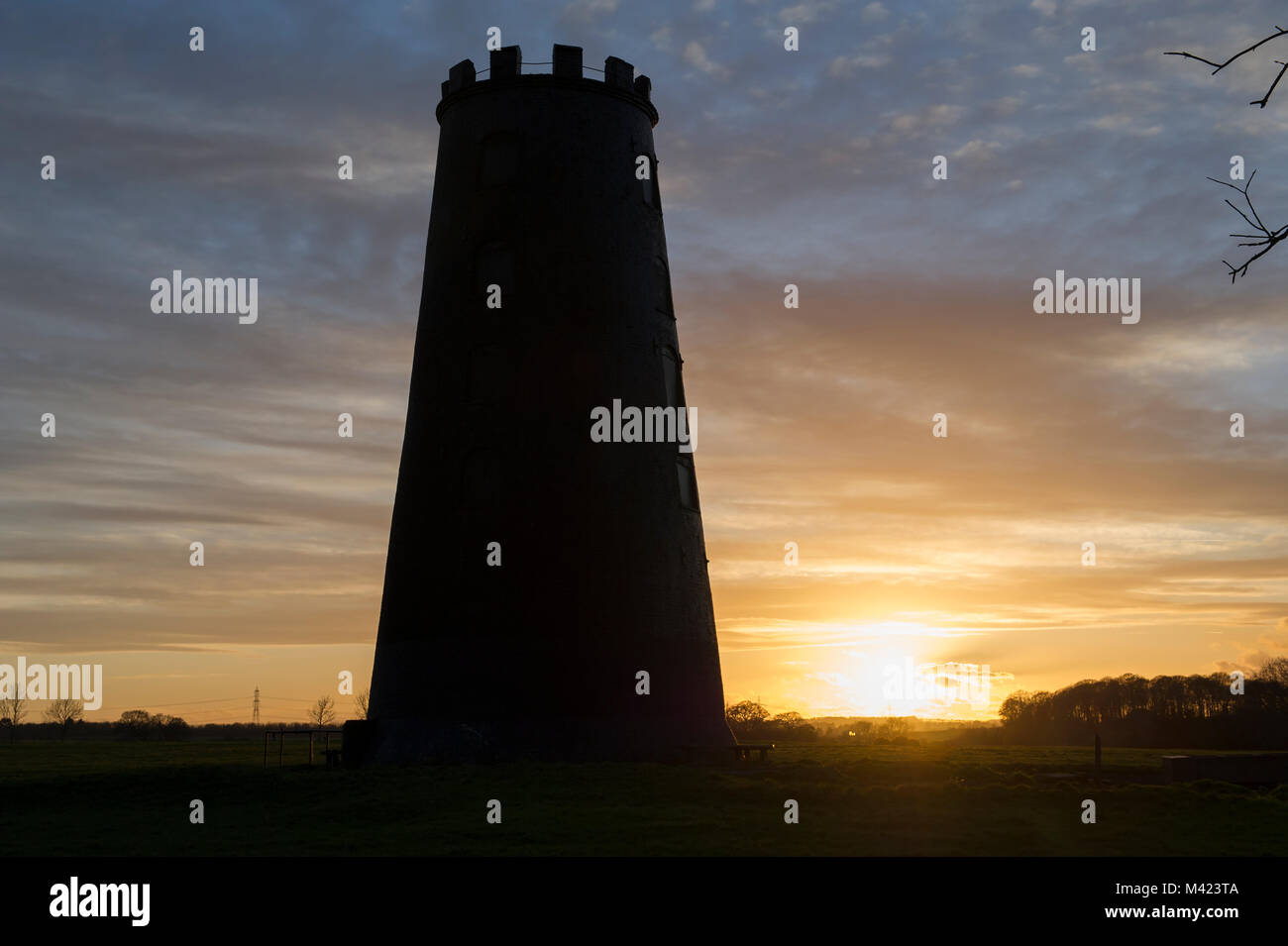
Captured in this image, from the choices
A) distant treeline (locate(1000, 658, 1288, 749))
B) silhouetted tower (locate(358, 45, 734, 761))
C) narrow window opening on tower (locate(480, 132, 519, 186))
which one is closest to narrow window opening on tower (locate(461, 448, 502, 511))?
silhouetted tower (locate(358, 45, 734, 761))

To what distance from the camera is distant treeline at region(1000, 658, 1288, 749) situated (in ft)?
133

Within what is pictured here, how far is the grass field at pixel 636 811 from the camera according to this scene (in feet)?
57.3

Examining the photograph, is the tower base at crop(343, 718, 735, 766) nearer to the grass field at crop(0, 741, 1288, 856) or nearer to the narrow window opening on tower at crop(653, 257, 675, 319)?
the grass field at crop(0, 741, 1288, 856)

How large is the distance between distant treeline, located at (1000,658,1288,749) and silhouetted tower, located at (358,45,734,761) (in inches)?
808

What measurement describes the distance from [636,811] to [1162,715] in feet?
118

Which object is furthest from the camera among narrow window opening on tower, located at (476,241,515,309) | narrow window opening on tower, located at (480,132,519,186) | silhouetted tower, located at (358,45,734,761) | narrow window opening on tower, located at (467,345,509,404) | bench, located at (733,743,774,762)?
narrow window opening on tower, located at (480,132,519,186)

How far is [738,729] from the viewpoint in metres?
49.0

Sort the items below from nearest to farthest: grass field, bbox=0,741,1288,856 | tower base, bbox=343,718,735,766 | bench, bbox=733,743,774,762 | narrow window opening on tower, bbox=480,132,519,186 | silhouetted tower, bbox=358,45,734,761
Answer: grass field, bbox=0,741,1288,856 → tower base, bbox=343,718,735,766 → silhouetted tower, bbox=358,45,734,761 → bench, bbox=733,743,774,762 → narrow window opening on tower, bbox=480,132,519,186

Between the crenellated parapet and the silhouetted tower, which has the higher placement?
the crenellated parapet

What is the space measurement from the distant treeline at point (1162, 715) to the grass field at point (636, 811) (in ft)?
47.8

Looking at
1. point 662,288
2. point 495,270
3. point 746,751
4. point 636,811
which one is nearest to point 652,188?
point 662,288

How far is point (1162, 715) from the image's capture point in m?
49.6
